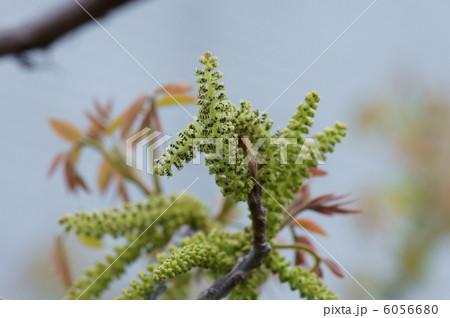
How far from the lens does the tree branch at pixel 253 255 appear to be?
30 cm

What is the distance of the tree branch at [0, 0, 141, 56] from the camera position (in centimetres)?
51

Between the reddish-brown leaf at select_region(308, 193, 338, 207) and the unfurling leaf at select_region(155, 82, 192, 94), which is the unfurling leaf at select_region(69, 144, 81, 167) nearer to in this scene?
the unfurling leaf at select_region(155, 82, 192, 94)

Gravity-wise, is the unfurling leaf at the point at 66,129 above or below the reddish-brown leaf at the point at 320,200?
below

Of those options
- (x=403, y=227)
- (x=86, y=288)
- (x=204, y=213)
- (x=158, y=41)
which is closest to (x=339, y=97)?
(x=403, y=227)

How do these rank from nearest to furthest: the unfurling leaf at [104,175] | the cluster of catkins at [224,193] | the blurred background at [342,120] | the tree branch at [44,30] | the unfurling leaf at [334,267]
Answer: the cluster of catkins at [224,193] → the unfurling leaf at [334,267] → the tree branch at [44,30] → the unfurling leaf at [104,175] → the blurred background at [342,120]

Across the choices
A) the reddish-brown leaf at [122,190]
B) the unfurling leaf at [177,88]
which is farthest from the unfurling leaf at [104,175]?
the unfurling leaf at [177,88]

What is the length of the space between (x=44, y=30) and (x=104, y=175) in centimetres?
19

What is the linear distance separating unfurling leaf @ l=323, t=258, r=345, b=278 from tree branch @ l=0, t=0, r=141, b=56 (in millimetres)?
329

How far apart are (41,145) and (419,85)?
1147mm

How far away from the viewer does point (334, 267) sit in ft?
1.30

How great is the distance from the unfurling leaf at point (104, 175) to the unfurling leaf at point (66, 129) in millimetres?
45

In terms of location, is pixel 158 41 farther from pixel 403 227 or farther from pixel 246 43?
pixel 403 227
